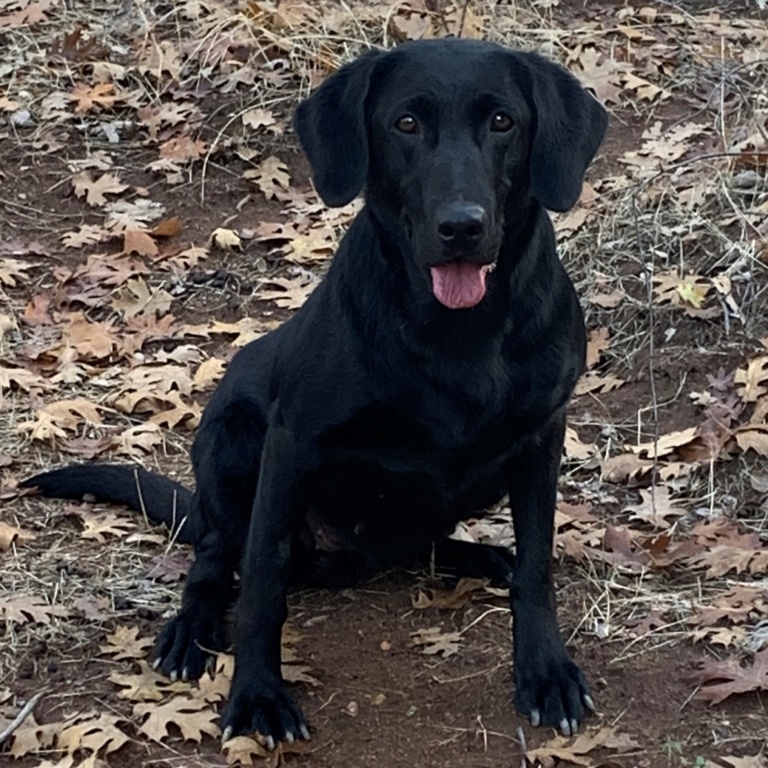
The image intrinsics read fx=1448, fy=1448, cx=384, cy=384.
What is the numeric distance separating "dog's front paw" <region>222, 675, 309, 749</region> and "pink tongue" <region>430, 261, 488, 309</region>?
1028mm

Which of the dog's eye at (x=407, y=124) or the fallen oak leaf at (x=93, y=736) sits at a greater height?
the dog's eye at (x=407, y=124)

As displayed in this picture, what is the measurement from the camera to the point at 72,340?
19.3 ft

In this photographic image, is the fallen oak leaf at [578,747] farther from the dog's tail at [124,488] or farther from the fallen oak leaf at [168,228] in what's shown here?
the fallen oak leaf at [168,228]

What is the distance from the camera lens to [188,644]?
378 cm

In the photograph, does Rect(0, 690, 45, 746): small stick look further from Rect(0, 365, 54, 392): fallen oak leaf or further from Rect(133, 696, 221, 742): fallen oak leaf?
Rect(0, 365, 54, 392): fallen oak leaf

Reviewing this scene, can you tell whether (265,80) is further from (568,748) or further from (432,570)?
(568,748)

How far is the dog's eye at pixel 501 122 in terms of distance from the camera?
3275 mm

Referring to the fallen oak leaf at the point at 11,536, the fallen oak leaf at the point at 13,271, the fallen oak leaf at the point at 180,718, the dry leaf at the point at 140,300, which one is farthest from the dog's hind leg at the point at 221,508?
the fallen oak leaf at the point at 13,271

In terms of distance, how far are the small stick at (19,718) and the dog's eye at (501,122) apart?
1764mm

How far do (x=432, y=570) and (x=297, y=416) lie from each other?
907 millimetres

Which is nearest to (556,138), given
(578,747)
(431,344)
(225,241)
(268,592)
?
(431,344)

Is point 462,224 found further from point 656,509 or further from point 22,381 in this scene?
point 22,381

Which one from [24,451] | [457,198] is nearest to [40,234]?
[24,451]

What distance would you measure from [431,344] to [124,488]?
1.46 meters
